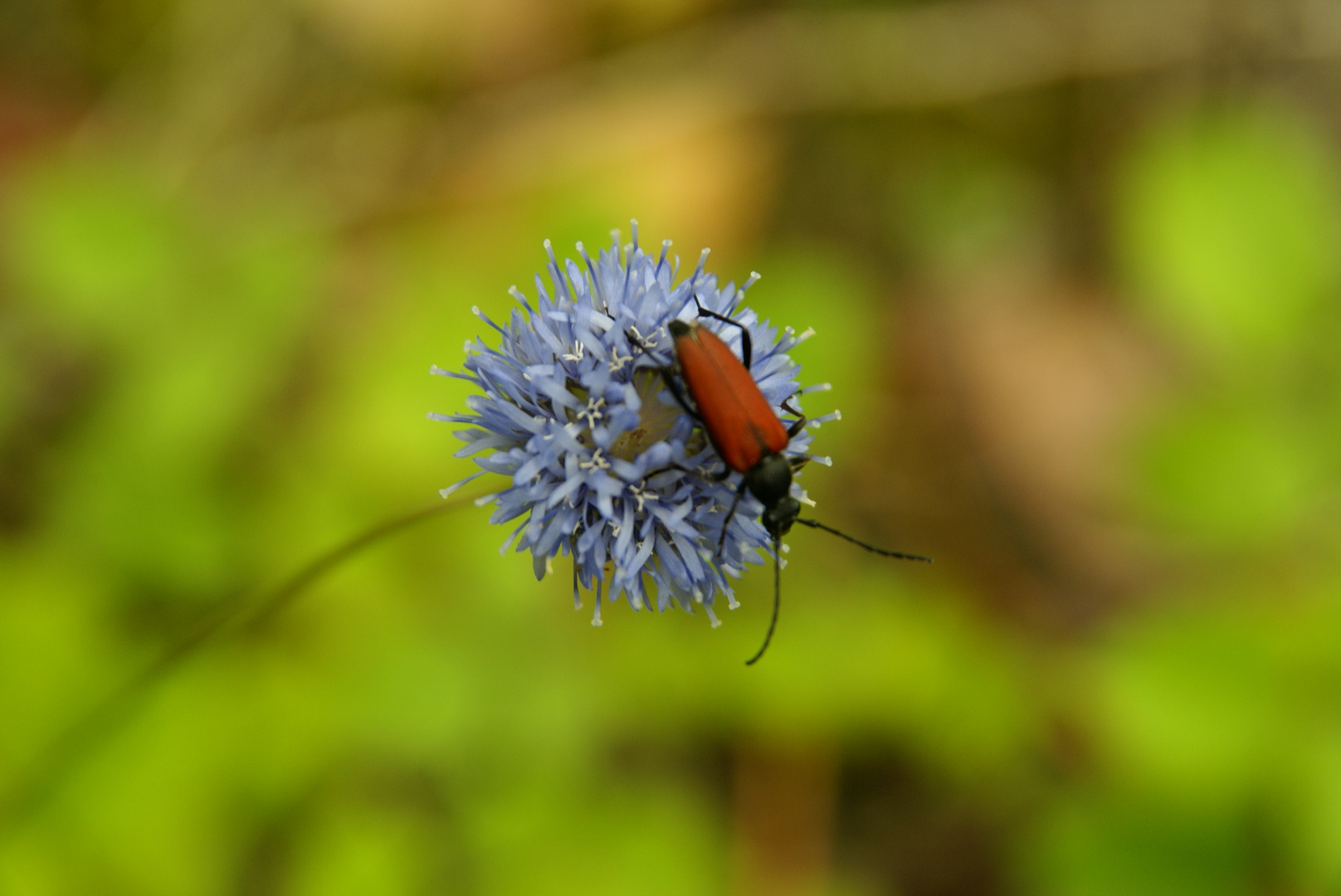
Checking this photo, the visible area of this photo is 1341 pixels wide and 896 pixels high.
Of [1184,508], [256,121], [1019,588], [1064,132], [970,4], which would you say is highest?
[970,4]

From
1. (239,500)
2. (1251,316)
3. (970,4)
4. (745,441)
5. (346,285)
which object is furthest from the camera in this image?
(970,4)

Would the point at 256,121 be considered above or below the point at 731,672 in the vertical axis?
above

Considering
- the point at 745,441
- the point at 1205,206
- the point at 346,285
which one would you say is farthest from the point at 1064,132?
the point at 745,441

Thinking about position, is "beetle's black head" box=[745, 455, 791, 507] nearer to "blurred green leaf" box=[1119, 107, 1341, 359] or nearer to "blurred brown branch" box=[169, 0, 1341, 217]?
"blurred green leaf" box=[1119, 107, 1341, 359]

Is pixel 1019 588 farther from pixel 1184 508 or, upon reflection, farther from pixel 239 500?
pixel 239 500

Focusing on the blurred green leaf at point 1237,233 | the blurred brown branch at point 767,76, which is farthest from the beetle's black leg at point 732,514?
the blurred brown branch at point 767,76

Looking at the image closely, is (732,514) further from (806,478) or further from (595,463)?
(806,478)

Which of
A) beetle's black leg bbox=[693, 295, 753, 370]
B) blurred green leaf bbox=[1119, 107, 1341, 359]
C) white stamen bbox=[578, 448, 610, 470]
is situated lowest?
white stamen bbox=[578, 448, 610, 470]

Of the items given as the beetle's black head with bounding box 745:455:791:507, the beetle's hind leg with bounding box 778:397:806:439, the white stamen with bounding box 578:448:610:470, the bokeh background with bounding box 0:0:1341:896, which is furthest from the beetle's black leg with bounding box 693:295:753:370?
the bokeh background with bounding box 0:0:1341:896
